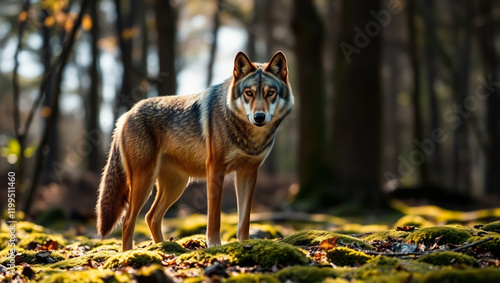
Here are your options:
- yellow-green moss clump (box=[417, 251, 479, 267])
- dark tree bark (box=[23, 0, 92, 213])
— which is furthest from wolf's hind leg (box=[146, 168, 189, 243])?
dark tree bark (box=[23, 0, 92, 213])

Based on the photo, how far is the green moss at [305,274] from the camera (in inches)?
190

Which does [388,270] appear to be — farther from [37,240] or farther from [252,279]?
[37,240]

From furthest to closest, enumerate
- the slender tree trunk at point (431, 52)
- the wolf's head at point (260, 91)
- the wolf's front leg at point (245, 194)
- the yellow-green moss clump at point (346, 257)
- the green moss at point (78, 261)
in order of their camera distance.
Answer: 1. the slender tree trunk at point (431, 52)
2. the wolf's front leg at point (245, 194)
3. the wolf's head at point (260, 91)
4. the green moss at point (78, 261)
5. the yellow-green moss clump at point (346, 257)

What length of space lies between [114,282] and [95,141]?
19099 mm

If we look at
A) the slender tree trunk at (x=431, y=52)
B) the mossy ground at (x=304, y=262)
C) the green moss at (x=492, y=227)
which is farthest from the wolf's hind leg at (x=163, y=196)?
the slender tree trunk at (x=431, y=52)

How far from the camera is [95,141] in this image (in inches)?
907

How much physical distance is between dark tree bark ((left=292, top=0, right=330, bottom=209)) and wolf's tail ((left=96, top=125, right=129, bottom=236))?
983 centimetres

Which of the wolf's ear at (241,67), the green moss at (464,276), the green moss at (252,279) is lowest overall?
the green moss at (252,279)

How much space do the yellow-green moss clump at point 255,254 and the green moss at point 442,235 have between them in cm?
163

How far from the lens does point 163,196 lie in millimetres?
7973

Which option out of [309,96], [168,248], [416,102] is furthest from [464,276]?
[416,102]

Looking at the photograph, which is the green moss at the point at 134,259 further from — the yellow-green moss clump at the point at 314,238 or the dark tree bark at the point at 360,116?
the dark tree bark at the point at 360,116

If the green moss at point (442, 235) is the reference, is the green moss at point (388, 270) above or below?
below

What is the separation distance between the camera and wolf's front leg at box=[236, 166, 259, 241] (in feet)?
23.5
